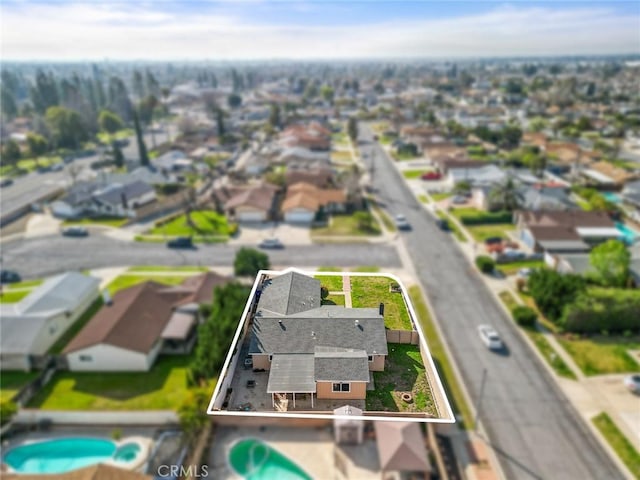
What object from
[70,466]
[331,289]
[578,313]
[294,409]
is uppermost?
[331,289]

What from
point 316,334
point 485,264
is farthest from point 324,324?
point 485,264

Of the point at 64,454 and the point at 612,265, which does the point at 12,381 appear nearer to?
the point at 64,454

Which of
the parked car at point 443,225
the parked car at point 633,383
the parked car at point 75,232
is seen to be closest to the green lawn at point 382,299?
the parked car at point 633,383

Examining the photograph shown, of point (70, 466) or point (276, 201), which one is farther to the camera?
point (276, 201)

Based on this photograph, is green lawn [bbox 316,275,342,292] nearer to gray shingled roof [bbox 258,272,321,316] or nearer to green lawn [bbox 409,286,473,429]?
gray shingled roof [bbox 258,272,321,316]

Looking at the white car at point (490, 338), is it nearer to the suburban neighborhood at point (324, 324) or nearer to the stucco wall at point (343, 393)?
the suburban neighborhood at point (324, 324)

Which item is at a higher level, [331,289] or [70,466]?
[331,289]

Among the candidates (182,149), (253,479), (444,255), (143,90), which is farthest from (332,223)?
(143,90)

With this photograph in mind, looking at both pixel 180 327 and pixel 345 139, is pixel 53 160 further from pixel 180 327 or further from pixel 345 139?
pixel 180 327
